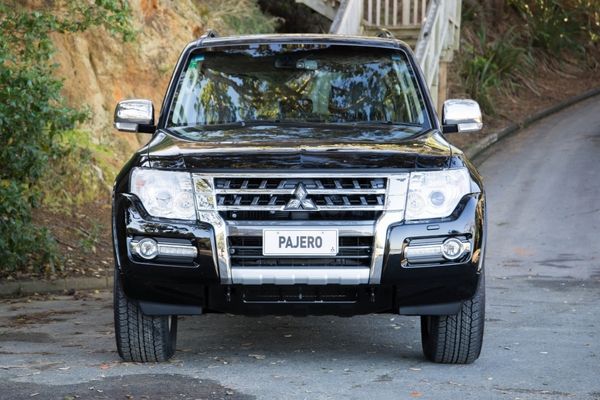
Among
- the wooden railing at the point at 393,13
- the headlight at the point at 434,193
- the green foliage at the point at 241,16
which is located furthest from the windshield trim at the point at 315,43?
the wooden railing at the point at 393,13

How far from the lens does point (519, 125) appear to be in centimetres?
2378

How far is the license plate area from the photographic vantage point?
625 centimetres

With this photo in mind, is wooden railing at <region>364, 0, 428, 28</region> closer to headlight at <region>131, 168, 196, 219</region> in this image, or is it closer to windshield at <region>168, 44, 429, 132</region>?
windshield at <region>168, 44, 429, 132</region>

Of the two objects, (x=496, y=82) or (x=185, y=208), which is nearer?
(x=185, y=208)

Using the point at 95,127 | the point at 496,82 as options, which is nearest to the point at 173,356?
the point at 95,127

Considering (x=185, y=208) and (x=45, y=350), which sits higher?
(x=185, y=208)

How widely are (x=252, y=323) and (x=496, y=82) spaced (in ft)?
59.5

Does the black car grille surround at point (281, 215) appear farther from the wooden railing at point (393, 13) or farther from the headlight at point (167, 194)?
the wooden railing at point (393, 13)

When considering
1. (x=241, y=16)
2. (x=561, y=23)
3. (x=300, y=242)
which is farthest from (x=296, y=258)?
(x=561, y=23)

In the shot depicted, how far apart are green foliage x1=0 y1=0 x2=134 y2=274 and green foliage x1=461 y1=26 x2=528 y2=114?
14.3 metres

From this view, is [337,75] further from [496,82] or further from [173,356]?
[496,82]

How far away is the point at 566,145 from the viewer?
838 inches

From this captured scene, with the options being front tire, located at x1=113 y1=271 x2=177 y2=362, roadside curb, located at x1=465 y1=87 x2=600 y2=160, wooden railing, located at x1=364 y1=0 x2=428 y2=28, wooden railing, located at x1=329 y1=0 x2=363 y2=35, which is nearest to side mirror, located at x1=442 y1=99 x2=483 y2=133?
front tire, located at x1=113 y1=271 x2=177 y2=362

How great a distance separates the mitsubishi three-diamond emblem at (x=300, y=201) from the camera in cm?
629
